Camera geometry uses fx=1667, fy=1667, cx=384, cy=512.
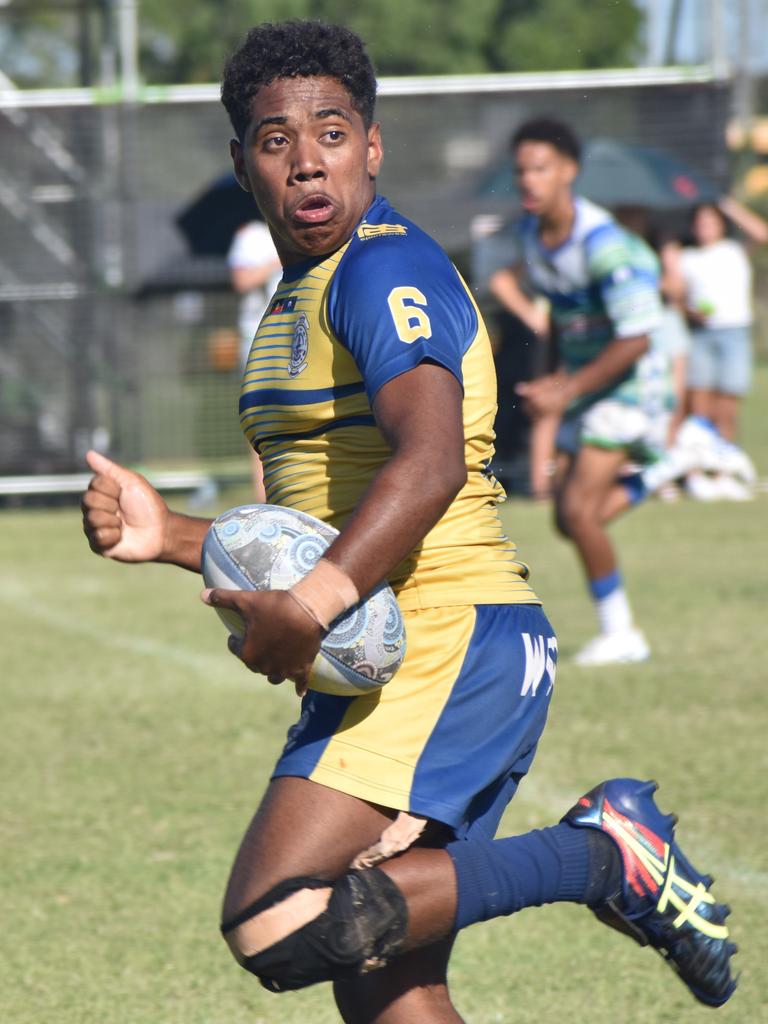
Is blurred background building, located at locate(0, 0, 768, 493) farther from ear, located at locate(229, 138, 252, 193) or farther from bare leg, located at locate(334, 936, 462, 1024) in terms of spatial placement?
bare leg, located at locate(334, 936, 462, 1024)

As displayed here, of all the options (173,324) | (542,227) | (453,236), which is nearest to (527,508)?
(173,324)

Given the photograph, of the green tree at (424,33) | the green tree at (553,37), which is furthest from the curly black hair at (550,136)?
the green tree at (424,33)

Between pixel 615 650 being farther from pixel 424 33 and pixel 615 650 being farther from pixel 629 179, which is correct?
pixel 424 33

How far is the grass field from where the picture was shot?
13.1 ft

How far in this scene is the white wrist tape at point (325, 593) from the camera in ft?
8.56

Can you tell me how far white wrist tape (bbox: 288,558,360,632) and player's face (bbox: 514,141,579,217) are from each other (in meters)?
4.93

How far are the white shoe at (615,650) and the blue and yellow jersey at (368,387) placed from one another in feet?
14.9

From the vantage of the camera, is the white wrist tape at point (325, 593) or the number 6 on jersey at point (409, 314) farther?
the number 6 on jersey at point (409, 314)

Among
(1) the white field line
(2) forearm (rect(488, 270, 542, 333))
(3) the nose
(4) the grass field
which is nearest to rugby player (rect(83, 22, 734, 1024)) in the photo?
(3) the nose

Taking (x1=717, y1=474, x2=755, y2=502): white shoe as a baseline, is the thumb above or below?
above

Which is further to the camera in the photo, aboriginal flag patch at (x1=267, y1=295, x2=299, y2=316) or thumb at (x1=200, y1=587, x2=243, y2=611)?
aboriginal flag patch at (x1=267, y1=295, x2=299, y2=316)

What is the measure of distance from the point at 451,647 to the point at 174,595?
7242 millimetres

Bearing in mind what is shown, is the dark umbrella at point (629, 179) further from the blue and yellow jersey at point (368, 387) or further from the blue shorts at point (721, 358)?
the blue and yellow jersey at point (368, 387)

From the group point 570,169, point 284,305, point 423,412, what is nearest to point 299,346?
point 284,305
